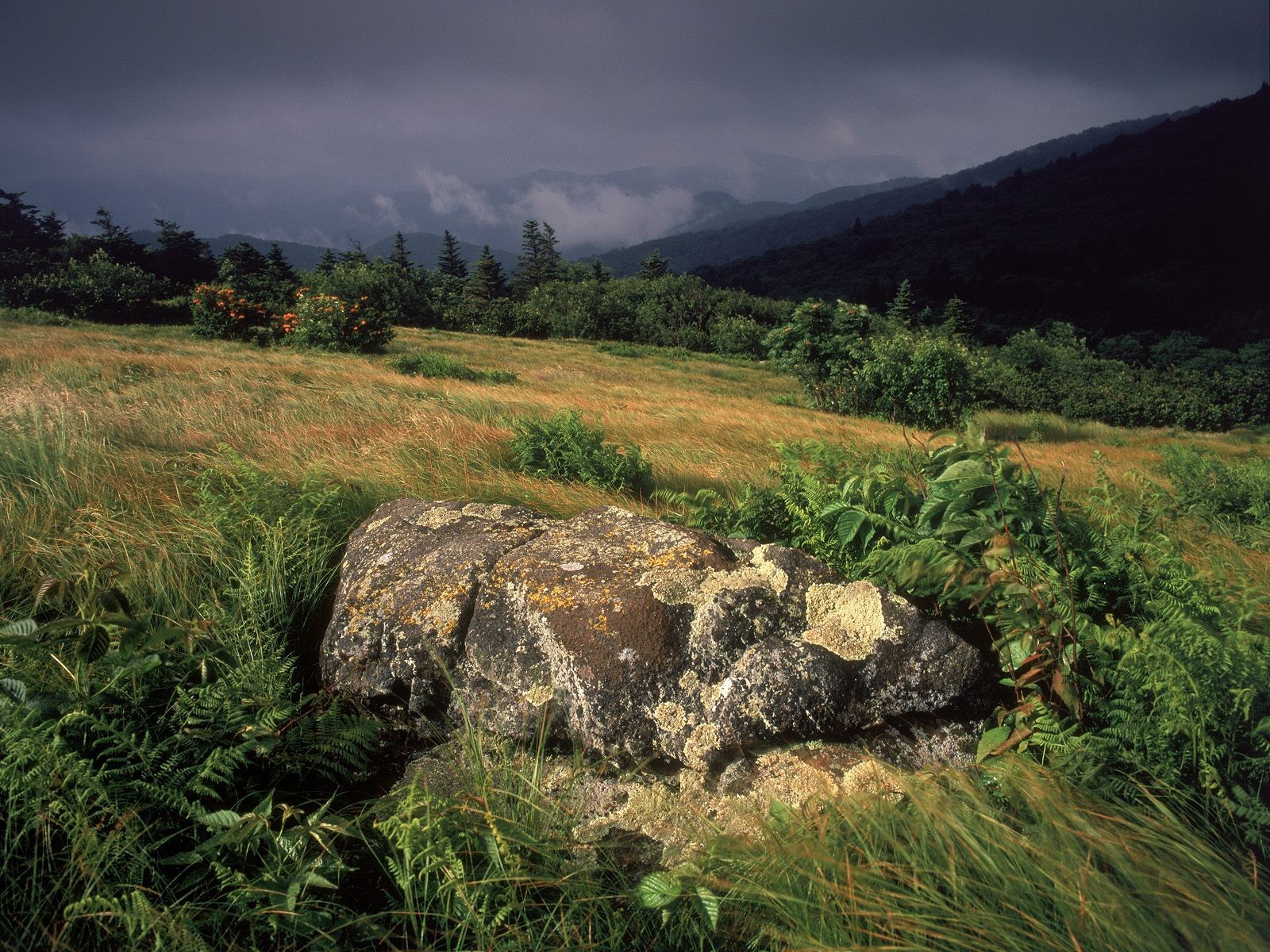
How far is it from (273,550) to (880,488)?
8.61 feet

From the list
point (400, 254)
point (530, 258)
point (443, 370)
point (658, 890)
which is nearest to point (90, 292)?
point (443, 370)

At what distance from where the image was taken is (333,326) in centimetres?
2264

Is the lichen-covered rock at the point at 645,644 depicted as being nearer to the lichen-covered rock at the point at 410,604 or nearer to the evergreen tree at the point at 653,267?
the lichen-covered rock at the point at 410,604

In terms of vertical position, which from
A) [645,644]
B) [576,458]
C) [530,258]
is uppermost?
[530,258]

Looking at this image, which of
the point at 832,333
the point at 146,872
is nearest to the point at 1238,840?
the point at 146,872

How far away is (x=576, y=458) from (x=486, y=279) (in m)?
67.8

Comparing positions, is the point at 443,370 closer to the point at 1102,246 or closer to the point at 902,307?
the point at 902,307

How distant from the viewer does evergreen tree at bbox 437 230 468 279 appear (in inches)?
2995

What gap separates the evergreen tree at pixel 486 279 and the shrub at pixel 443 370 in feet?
162

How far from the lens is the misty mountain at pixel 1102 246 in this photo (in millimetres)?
90500

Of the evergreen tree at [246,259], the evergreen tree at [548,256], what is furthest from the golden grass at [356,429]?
the evergreen tree at [548,256]

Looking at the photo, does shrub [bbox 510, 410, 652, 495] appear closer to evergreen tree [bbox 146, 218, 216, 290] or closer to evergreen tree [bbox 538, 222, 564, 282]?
evergreen tree [bbox 146, 218, 216, 290]

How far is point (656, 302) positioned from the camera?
59.2 meters

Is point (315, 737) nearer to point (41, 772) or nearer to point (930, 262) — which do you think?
point (41, 772)
